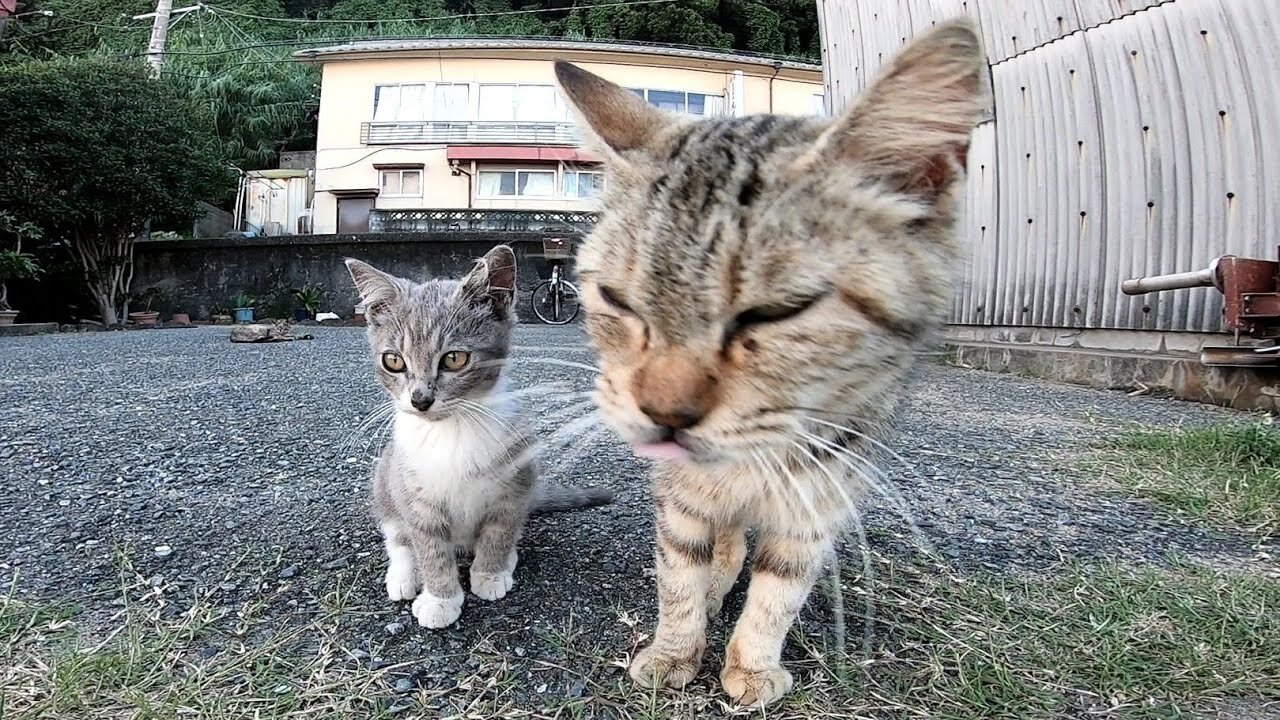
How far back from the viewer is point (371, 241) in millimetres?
15414

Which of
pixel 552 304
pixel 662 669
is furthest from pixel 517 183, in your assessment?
pixel 662 669

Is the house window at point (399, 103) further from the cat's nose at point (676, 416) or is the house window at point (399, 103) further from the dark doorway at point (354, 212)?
the cat's nose at point (676, 416)

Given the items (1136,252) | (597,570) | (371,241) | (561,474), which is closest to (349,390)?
(561,474)

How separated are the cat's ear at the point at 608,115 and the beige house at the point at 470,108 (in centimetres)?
1942

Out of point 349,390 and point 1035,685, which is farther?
point 349,390

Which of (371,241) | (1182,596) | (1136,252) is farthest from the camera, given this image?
(371,241)

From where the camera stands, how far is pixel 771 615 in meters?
1.59

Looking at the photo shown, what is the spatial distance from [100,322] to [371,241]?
17.1 feet

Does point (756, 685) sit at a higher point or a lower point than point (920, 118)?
lower

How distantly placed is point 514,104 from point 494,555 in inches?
821

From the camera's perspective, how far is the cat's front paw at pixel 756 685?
→ 1526mm

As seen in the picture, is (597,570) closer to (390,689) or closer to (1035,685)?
(390,689)

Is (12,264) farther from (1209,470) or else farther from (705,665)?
(1209,470)

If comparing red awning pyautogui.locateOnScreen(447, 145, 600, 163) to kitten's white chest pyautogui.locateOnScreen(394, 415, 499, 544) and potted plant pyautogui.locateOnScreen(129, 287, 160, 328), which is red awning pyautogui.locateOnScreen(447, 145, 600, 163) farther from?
kitten's white chest pyautogui.locateOnScreen(394, 415, 499, 544)
